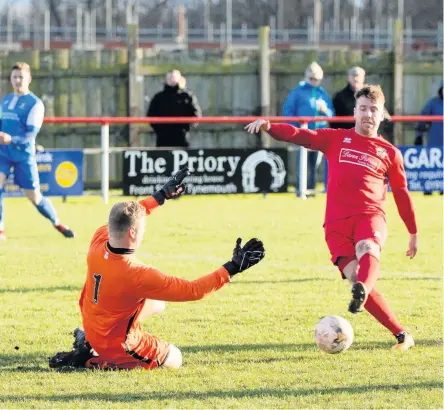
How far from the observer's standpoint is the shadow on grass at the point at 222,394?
5848 millimetres

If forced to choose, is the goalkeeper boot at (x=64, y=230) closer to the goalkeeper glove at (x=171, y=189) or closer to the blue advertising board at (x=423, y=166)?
the goalkeeper glove at (x=171, y=189)

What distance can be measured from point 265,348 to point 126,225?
1637mm

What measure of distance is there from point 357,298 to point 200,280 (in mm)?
940

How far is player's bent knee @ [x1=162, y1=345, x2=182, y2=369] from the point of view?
21.6ft

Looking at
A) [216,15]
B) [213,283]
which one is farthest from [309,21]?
[213,283]

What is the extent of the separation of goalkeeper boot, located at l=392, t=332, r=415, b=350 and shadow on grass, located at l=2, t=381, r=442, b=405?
984mm

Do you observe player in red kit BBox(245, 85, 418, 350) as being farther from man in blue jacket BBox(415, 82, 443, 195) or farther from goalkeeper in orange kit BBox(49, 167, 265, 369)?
man in blue jacket BBox(415, 82, 443, 195)

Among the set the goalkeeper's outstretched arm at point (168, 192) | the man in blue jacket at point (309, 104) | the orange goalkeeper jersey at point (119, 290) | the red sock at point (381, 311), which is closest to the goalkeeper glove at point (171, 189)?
the goalkeeper's outstretched arm at point (168, 192)

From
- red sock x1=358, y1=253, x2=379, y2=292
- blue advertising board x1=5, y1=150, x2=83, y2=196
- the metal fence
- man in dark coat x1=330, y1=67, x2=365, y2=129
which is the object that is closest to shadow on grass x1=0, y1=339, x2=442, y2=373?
red sock x1=358, y1=253, x2=379, y2=292

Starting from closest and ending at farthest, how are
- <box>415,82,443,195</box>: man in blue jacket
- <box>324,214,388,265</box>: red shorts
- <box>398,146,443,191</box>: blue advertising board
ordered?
<box>324,214,388,265</box>: red shorts
<box>398,146,443,191</box>: blue advertising board
<box>415,82,443,195</box>: man in blue jacket

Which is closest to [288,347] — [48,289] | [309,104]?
[48,289]

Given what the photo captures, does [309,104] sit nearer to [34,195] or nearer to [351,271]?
[34,195]

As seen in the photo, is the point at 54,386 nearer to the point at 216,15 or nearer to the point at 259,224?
the point at 259,224

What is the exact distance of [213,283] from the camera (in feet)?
20.3
